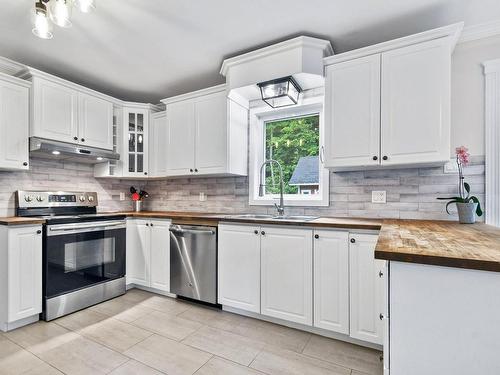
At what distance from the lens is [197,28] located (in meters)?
2.20

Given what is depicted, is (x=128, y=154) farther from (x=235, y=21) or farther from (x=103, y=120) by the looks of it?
(x=235, y=21)

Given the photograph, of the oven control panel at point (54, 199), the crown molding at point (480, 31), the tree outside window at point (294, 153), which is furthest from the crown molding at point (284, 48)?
the oven control panel at point (54, 199)

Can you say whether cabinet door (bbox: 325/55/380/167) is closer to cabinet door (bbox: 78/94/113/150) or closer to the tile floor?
the tile floor

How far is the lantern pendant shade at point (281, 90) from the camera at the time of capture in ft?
7.94

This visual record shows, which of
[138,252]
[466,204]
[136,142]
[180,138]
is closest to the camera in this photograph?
[466,204]

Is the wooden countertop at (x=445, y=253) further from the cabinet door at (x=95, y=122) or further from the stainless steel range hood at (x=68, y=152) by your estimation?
the cabinet door at (x=95, y=122)

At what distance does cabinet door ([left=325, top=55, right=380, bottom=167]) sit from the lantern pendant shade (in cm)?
34

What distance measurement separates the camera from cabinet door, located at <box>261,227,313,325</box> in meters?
2.14

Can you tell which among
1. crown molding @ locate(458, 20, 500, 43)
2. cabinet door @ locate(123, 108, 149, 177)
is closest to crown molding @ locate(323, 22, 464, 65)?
crown molding @ locate(458, 20, 500, 43)

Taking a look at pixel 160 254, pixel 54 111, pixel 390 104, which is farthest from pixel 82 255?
pixel 390 104

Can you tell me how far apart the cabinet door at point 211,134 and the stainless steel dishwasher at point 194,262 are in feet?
2.40

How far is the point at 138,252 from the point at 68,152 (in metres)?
1.34

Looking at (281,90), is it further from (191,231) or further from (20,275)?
(20,275)

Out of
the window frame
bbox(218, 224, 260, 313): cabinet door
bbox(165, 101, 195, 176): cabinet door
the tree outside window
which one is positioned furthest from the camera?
bbox(165, 101, 195, 176): cabinet door
